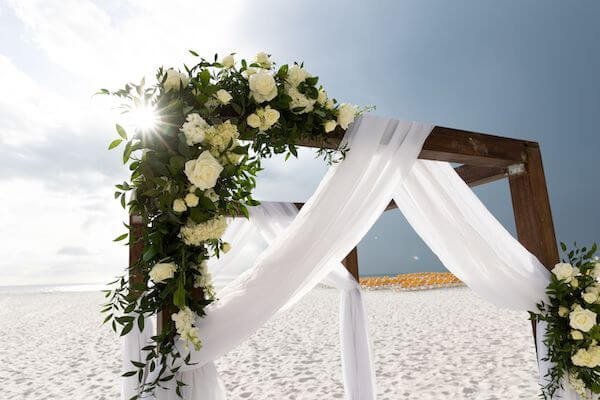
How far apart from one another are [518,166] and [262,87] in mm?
1883

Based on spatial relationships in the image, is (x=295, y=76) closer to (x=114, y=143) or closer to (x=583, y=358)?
(x=114, y=143)

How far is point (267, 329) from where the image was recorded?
24.6 feet

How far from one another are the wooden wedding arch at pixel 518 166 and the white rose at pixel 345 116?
1.81ft

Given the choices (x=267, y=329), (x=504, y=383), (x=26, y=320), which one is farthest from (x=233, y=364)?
(x=26, y=320)

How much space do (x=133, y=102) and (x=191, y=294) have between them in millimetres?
893

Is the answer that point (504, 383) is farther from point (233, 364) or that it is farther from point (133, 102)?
point (133, 102)

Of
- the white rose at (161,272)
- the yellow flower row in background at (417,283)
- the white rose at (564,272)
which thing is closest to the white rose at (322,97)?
the white rose at (161,272)

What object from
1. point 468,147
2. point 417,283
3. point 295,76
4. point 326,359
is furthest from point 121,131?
point 417,283

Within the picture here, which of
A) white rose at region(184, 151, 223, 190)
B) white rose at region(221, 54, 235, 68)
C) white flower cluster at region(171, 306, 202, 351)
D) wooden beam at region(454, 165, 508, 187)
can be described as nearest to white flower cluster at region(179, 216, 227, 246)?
white rose at region(184, 151, 223, 190)

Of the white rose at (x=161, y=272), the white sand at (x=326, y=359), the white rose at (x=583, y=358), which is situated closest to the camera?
the white rose at (x=161, y=272)

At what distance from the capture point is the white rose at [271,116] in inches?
71.2

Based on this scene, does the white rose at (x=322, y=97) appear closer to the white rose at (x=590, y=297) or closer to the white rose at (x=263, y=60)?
the white rose at (x=263, y=60)

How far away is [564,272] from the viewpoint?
2277 mm

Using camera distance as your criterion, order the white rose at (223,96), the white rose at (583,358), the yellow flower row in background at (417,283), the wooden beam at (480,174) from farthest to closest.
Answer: the yellow flower row in background at (417,283), the wooden beam at (480,174), the white rose at (583,358), the white rose at (223,96)
